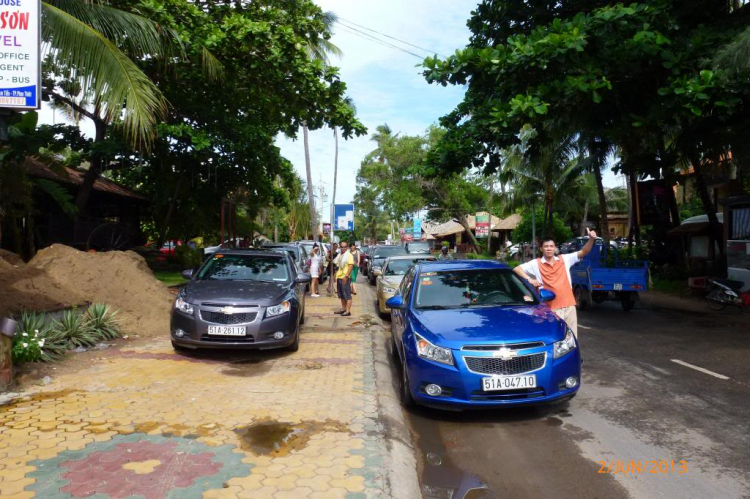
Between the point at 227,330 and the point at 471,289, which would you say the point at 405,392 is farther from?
the point at 227,330

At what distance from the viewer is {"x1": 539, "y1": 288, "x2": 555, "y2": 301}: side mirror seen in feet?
20.8

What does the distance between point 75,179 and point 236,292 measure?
1471 cm

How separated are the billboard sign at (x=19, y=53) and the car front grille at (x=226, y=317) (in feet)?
10.7

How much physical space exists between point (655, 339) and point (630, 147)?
1031 centimetres

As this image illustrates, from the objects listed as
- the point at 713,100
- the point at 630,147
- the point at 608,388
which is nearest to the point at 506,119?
the point at 713,100

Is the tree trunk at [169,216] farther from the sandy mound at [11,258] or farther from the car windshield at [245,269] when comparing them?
the car windshield at [245,269]

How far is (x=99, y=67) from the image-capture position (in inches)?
293

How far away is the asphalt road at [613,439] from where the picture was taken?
13.1ft

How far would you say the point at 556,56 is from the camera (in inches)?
361

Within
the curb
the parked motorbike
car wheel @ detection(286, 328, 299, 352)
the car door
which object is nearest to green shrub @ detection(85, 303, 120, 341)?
car wheel @ detection(286, 328, 299, 352)

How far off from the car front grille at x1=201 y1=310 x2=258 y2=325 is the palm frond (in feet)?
8.25

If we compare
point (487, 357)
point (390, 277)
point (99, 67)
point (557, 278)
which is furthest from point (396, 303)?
point (390, 277)

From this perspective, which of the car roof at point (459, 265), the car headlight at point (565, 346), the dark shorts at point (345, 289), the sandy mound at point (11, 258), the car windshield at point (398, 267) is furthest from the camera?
the car windshield at point (398, 267)
